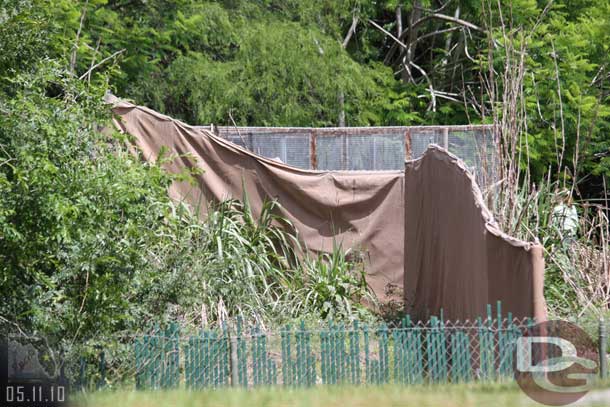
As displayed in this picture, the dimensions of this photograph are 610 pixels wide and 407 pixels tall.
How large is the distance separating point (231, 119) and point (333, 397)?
331 inches

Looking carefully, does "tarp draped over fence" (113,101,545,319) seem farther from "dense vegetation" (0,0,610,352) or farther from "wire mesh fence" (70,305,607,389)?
"wire mesh fence" (70,305,607,389)

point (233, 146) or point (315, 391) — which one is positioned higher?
point (233, 146)

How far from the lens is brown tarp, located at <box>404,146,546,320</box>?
7984 millimetres

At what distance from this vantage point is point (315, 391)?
7.62 m

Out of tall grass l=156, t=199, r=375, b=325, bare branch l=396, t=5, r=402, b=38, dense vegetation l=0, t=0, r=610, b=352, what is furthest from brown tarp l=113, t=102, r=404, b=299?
bare branch l=396, t=5, r=402, b=38

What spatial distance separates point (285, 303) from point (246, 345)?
8.60ft

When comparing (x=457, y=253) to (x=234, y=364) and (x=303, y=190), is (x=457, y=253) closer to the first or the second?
(x=234, y=364)

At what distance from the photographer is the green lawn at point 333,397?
684 cm

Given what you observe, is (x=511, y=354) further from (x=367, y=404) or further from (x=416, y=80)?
(x=416, y=80)

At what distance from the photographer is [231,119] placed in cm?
1496

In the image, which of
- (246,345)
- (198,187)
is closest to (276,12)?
(198,187)

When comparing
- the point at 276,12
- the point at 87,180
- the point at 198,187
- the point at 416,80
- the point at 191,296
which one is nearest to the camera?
the point at 87,180

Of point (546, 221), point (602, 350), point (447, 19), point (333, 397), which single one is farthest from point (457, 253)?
point (447, 19)

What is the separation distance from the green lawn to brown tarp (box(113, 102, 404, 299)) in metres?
5.32
